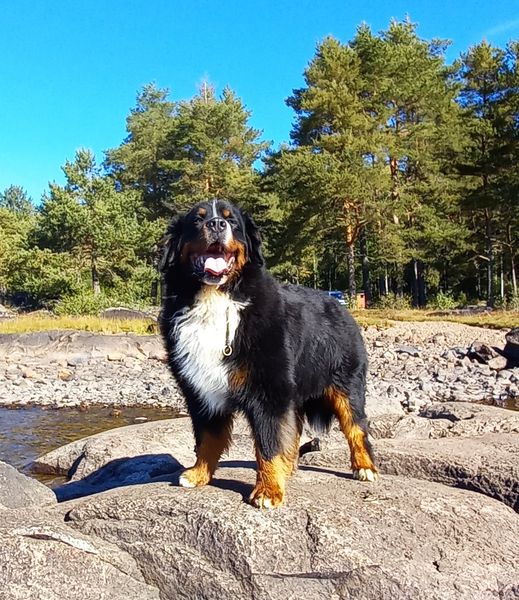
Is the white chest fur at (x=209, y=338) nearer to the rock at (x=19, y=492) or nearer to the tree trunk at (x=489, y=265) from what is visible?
→ the rock at (x=19, y=492)

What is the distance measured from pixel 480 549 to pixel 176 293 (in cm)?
257

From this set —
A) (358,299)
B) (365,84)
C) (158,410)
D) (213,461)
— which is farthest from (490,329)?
(213,461)

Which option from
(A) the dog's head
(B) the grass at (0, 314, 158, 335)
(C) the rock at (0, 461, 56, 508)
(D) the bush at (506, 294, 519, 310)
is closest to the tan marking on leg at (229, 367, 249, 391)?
(A) the dog's head

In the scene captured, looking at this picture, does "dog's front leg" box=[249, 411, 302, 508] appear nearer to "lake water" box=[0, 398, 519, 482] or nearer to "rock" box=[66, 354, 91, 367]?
"lake water" box=[0, 398, 519, 482]

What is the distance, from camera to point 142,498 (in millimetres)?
4242

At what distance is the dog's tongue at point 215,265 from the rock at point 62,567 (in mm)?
1897

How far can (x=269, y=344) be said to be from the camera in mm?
4133

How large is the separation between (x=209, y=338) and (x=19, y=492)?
3.09 metres

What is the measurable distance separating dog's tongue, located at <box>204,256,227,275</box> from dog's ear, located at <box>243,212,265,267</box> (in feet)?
1.04

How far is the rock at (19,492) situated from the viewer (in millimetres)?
5747

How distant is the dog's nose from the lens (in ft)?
13.4

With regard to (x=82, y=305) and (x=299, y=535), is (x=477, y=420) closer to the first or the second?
(x=299, y=535)

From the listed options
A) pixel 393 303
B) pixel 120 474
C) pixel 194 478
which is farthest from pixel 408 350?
pixel 194 478

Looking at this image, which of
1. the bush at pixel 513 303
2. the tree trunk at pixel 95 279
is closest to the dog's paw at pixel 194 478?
the bush at pixel 513 303
